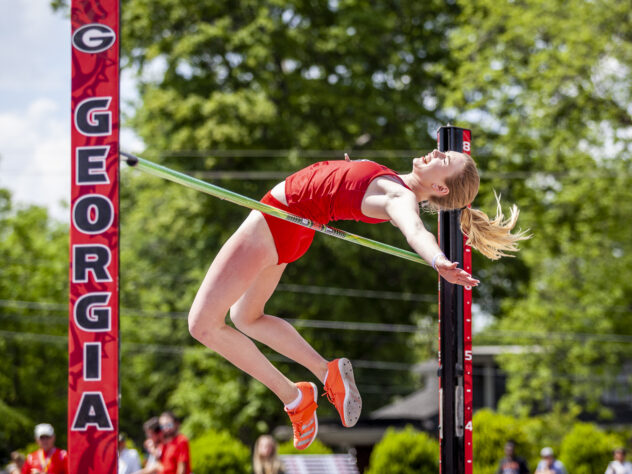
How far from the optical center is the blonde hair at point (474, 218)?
385 cm

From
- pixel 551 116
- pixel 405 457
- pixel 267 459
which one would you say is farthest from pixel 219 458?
pixel 551 116

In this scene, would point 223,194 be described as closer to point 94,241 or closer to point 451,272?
point 94,241

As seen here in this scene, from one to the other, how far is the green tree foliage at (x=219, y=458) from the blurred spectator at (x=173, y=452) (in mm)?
6214

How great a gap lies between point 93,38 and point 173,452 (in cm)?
594

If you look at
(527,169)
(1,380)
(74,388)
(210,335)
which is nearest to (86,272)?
(74,388)

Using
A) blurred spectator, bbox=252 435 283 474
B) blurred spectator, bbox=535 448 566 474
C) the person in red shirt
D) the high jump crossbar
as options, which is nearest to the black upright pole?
the high jump crossbar

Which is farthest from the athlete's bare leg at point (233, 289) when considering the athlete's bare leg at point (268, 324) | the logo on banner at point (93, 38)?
the logo on banner at point (93, 38)

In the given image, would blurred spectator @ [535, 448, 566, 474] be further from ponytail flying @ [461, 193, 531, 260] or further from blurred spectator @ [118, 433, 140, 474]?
ponytail flying @ [461, 193, 531, 260]

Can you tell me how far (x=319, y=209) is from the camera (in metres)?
3.75

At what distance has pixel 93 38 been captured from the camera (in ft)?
9.30

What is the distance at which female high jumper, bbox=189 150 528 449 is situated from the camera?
363 centimetres

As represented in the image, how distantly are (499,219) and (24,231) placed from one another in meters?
26.2

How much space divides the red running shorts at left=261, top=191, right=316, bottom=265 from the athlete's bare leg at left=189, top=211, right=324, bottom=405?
1.0 inches

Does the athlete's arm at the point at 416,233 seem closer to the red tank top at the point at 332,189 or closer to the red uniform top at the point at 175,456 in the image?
the red tank top at the point at 332,189
